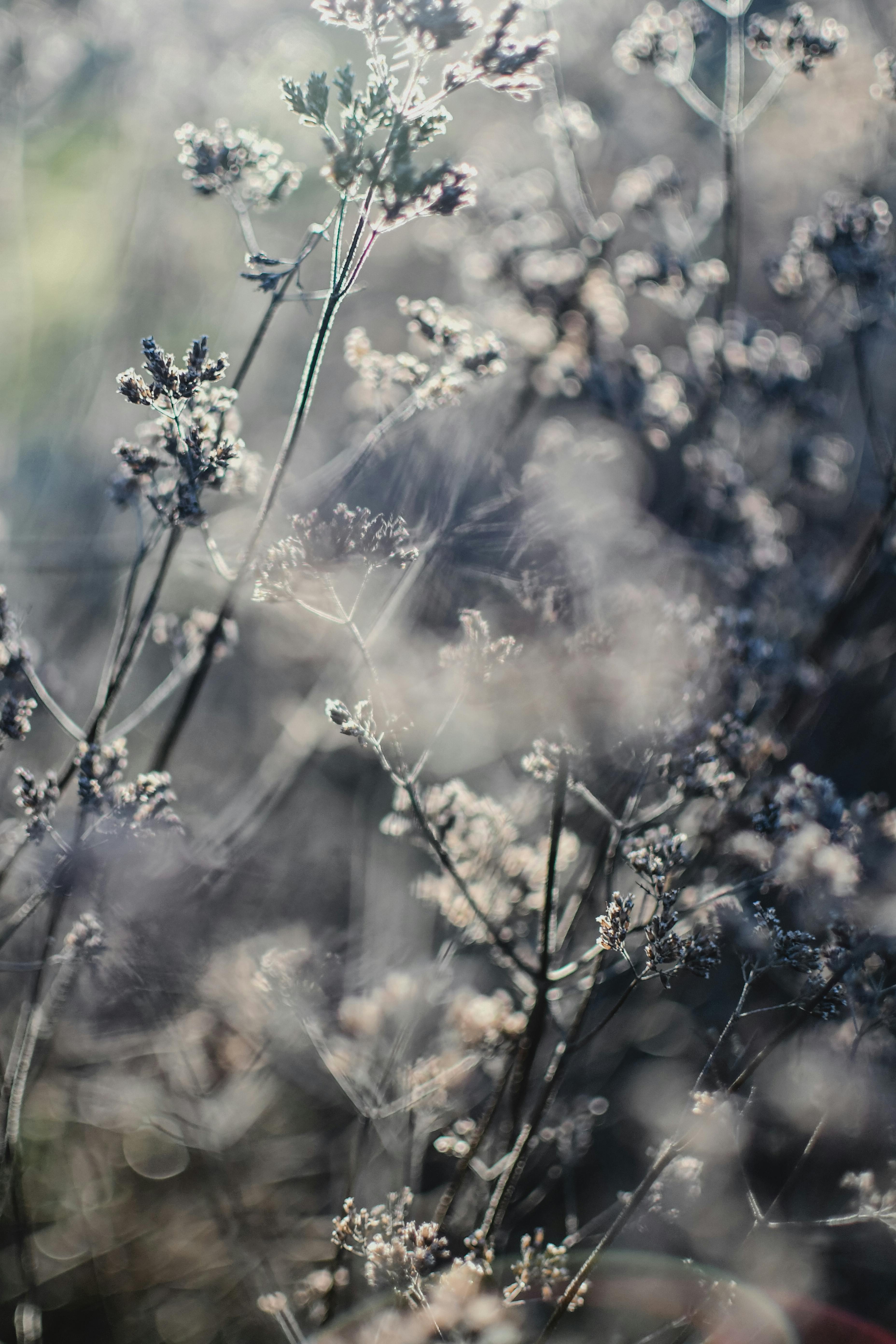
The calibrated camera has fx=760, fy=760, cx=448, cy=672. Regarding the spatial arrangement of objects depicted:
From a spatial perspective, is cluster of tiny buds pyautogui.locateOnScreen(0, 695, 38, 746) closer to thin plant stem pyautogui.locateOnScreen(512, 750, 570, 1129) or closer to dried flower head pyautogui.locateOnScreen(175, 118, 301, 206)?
thin plant stem pyautogui.locateOnScreen(512, 750, 570, 1129)

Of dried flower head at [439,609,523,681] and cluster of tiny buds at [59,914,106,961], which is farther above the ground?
dried flower head at [439,609,523,681]

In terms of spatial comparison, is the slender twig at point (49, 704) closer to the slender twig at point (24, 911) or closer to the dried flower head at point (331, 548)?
the slender twig at point (24, 911)

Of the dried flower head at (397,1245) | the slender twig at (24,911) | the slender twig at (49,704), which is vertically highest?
the slender twig at (49,704)

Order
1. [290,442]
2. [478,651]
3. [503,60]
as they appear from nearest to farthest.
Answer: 1. [503,60]
2. [290,442]
3. [478,651]

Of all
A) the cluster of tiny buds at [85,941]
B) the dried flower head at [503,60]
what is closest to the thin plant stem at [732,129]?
the dried flower head at [503,60]

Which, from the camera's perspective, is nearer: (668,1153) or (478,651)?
(668,1153)

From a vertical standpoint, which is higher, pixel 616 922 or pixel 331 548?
pixel 331 548

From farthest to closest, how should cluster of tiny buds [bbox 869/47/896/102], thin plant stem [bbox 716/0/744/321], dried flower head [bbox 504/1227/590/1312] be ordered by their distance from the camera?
1. thin plant stem [bbox 716/0/744/321]
2. cluster of tiny buds [bbox 869/47/896/102]
3. dried flower head [bbox 504/1227/590/1312]

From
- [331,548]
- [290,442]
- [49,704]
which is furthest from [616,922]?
[49,704]

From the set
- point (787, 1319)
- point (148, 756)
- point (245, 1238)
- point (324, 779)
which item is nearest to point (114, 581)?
point (148, 756)

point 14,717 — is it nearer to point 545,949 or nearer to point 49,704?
point 49,704

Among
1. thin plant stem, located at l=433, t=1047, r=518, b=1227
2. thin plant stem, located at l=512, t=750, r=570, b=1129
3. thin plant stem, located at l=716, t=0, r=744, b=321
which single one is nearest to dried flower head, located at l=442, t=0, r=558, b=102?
thin plant stem, located at l=512, t=750, r=570, b=1129

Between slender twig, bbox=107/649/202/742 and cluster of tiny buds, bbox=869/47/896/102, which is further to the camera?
cluster of tiny buds, bbox=869/47/896/102

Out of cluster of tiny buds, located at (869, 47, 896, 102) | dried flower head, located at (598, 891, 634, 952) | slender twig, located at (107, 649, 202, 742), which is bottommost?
dried flower head, located at (598, 891, 634, 952)
